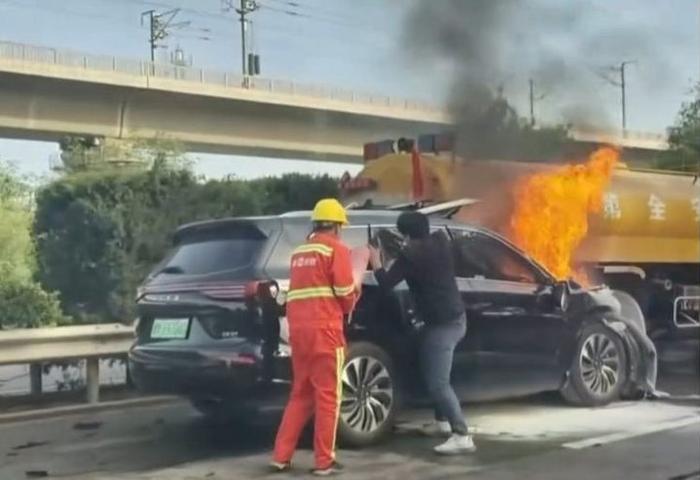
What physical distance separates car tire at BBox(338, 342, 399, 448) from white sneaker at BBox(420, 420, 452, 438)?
40 cm

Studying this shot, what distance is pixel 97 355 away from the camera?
10.2 meters

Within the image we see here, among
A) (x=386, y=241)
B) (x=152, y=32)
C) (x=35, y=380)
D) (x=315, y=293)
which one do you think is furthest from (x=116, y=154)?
(x=315, y=293)

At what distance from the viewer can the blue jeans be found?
788 centimetres

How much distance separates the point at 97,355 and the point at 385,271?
3277 mm

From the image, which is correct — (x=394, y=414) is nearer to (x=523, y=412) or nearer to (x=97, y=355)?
(x=523, y=412)

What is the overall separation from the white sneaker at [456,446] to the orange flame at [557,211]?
12.3 ft

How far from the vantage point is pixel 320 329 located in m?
7.05

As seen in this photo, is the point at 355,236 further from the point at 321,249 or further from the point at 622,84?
the point at 622,84

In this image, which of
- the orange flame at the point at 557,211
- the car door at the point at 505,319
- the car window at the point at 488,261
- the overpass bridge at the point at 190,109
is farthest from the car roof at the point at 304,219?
the overpass bridge at the point at 190,109

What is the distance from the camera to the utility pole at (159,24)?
1888cm

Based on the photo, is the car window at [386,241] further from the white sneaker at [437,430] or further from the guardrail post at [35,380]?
the guardrail post at [35,380]

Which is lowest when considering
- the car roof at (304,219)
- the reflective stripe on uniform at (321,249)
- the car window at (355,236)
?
the reflective stripe on uniform at (321,249)

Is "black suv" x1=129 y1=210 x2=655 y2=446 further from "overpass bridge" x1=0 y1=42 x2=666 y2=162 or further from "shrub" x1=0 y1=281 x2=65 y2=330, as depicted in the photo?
"overpass bridge" x1=0 y1=42 x2=666 y2=162

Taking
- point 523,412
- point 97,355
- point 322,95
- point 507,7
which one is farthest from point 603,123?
point 322,95
